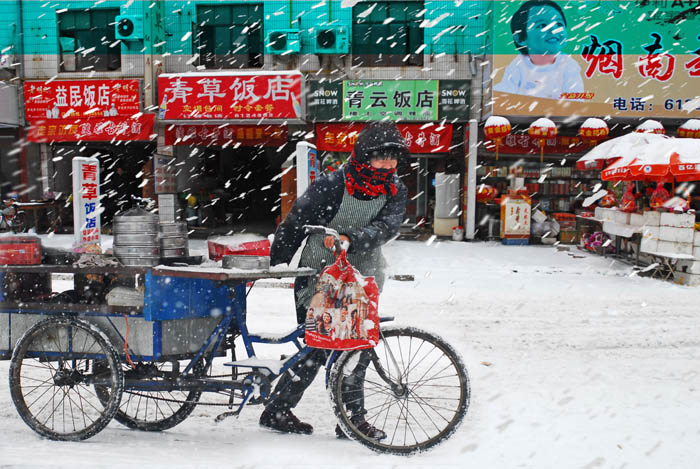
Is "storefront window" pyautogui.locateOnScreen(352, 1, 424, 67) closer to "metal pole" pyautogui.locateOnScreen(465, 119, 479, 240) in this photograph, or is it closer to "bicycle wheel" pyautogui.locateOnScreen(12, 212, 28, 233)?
"metal pole" pyautogui.locateOnScreen(465, 119, 479, 240)

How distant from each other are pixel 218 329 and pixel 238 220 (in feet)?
63.3

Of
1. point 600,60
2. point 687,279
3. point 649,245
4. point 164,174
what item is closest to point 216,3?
point 164,174

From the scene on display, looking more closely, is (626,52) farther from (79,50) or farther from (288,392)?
(79,50)

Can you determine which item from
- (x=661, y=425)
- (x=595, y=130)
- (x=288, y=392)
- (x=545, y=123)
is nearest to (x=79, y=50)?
(x=545, y=123)

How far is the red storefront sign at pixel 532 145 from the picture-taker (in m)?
15.6

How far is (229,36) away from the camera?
16.5 metres

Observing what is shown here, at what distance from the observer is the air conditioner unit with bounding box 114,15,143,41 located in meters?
15.5

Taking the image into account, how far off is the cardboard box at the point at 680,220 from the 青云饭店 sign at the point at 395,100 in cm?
644

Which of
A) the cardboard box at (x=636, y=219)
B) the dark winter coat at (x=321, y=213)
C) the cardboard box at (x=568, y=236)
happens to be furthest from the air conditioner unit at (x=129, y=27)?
the dark winter coat at (x=321, y=213)

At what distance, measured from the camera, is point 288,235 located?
3.52 meters

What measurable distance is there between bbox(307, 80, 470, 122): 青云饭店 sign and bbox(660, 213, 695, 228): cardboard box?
21.1 ft

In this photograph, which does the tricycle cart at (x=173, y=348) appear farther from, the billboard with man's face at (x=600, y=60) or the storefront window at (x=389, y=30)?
the storefront window at (x=389, y=30)

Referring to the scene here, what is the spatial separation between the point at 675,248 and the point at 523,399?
Result: 24.9 ft

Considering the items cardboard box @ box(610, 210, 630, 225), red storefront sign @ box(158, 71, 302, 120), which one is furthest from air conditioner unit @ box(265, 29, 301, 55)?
cardboard box @ box(610, 210, 630, 225)
